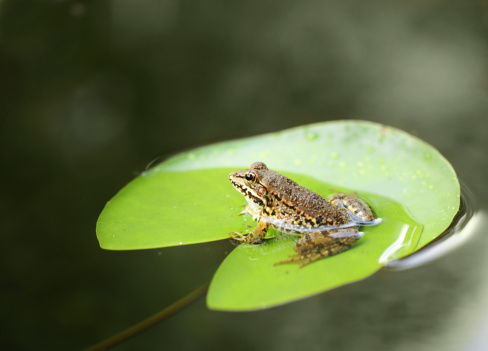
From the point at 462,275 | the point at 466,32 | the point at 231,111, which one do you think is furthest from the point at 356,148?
the point at 466,32

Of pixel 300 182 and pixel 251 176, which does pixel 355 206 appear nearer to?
pixel 300 182

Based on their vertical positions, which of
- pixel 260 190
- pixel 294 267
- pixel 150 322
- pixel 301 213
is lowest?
pixel 150 322

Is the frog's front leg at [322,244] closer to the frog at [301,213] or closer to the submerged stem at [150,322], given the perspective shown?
the frog at [301,213]

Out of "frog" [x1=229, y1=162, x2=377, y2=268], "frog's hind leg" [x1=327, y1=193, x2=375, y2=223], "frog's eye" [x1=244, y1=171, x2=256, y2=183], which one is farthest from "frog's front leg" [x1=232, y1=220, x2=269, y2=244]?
"frog's hind leg" [x1=327, y1=193, x2=375, y2=223]

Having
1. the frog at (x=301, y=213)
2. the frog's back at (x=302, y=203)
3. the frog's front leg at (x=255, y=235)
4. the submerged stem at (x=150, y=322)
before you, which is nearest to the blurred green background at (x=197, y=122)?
the submerged stem at (x=150, y=322)

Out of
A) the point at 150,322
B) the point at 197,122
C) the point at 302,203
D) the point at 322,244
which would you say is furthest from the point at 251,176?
the point at 197,122

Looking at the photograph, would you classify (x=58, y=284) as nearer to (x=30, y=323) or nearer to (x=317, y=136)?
(x=30, y=323)

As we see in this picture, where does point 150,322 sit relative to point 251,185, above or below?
below
